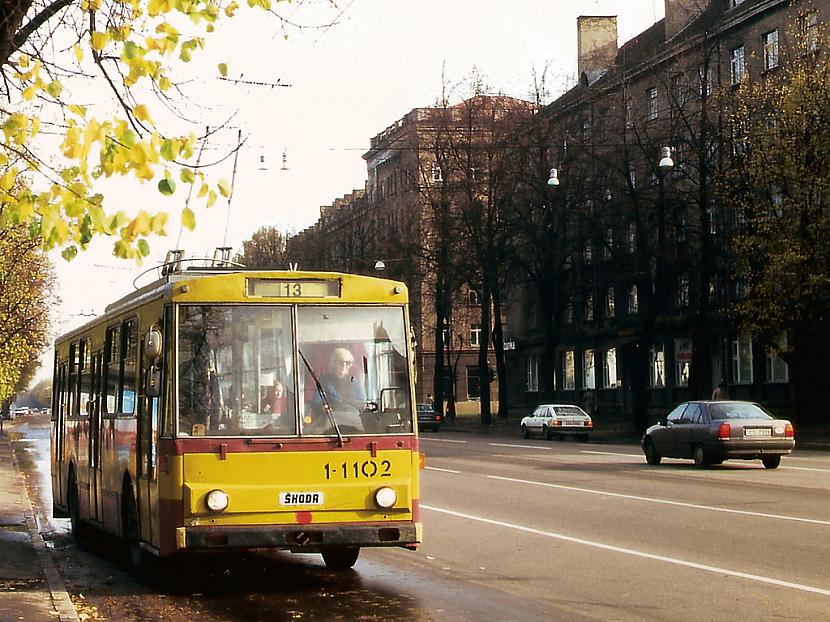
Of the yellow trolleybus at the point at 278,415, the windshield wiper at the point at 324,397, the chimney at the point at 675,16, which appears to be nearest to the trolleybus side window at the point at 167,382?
the yellow trolleybus at the point at 278,415

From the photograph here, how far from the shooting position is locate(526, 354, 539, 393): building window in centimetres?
8300

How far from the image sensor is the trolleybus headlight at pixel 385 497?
456 inches

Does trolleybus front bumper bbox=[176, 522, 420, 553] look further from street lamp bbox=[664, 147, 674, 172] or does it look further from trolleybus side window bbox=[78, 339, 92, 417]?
street lamp bbox=[664, 147, 674, 172]

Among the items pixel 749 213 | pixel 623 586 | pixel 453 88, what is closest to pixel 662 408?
pixel 453 88

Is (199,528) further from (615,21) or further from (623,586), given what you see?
(615,21)

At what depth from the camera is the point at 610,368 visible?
237 feet

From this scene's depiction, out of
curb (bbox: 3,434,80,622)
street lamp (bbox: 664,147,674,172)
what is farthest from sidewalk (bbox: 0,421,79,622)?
street lamp (bbox: 664,147,674,172)

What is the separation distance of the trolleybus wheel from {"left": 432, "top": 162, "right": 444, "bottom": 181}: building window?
49.8 m

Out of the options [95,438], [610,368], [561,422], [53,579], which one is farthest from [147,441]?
[610,368]

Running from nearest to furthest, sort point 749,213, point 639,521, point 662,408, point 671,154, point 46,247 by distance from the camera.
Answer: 1. point 46,247
2. point 639,521
3. point 749,213
4. point 671,154
5. point 662,408

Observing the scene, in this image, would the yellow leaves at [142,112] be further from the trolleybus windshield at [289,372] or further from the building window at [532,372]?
the building window at [532,372]

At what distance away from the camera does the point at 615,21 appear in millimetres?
74688

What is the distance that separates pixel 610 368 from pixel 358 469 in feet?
202

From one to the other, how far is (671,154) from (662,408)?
58.6 ft
